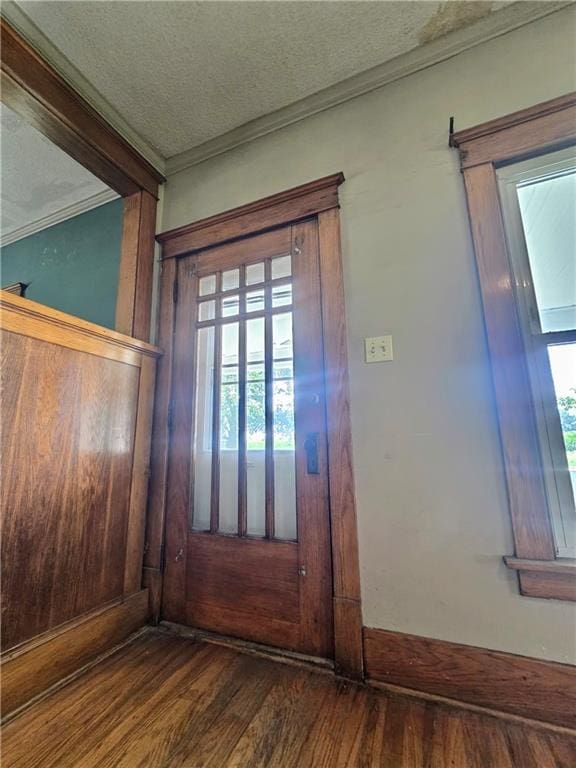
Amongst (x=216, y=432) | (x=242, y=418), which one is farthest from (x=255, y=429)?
(x=216, y=432)

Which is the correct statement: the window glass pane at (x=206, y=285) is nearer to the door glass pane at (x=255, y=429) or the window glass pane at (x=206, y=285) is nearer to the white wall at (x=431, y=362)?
the door glass pane at (x=255, y=429)

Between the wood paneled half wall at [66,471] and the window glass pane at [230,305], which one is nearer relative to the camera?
the wood paneled half wall at [66,471]

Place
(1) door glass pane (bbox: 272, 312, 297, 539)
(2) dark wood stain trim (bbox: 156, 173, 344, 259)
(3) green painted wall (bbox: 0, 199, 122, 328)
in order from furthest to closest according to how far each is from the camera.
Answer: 1. (3) green painted wall (bbox: 0, 199, 122, 328)
2. (2) dark wood stain trim (bbox: 156, 173, 344, 259)
3. (1) door glass pane (bbox: 272, 312, 297, 539)

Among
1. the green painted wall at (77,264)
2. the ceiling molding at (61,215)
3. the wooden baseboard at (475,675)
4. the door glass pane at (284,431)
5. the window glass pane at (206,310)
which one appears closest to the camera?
the wooden baseboard at (475,675)

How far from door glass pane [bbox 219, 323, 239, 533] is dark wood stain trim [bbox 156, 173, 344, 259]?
1.72ft

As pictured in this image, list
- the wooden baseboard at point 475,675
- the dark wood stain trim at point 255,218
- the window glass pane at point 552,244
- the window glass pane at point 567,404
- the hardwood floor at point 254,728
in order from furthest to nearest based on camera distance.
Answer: the dark wood stain trim at point 255,218 → the window glass pane at point 552,244 → the window glass pane at point 567,404 → the wooden baseboard at point 475,675 → the hardwood floor at point 254,728

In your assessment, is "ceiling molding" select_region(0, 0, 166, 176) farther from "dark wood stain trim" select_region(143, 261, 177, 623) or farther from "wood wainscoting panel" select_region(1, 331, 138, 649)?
"wood wainscoting panel" select_region(1, 331, 138, 649)

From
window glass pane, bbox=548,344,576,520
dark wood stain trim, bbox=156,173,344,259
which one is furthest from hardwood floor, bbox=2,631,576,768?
dark wood stain trim, bbox=156,173,344,259

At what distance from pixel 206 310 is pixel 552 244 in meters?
1.60

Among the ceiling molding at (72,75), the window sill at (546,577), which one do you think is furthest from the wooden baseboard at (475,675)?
the ceiling molding at (72,75)

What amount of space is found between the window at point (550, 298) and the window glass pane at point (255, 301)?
110 cm

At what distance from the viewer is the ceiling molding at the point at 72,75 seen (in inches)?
55.8

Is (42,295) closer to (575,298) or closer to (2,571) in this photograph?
(2,571)

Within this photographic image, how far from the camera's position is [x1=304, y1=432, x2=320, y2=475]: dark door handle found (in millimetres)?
1511
